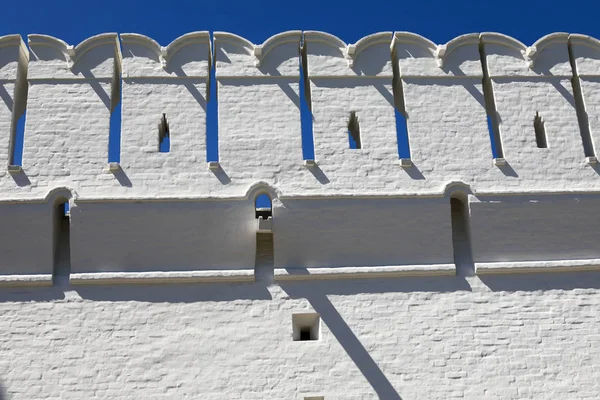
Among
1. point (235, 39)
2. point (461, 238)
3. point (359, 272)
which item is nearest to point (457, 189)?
point (461, 238)

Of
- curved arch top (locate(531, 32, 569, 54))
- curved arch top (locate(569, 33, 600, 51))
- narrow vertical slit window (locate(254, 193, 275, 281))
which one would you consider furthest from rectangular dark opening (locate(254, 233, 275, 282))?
curved arch top (locate(569, 33, 600, 51))

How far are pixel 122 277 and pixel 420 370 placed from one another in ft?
15.7

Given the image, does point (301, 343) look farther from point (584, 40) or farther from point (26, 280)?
point (584, 40)

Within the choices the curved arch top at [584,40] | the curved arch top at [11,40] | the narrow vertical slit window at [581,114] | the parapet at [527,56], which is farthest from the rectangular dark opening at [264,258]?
the curved arch top at [584,40]

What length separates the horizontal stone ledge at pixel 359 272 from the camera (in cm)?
1300

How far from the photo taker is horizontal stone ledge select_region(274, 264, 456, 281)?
512 inches

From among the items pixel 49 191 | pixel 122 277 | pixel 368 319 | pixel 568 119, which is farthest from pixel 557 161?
pixel 49 191

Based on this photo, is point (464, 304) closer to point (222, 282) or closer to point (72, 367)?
point (222, 282)

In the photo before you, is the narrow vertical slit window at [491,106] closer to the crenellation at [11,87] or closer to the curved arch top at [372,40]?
the curved arch top at [372,40]

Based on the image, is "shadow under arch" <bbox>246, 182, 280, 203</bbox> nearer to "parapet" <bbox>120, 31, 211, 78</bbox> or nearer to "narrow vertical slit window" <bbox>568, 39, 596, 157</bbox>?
"parapet" <bbox>120, 31, 211, 78</bbox>

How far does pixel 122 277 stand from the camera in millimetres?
12828

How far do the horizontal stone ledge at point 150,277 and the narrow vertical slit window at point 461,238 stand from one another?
3.51m

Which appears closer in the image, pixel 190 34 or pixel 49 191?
pixel 49 191

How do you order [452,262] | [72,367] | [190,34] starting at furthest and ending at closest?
1. [190,34]
2. [452,262]
3. [72,367]
